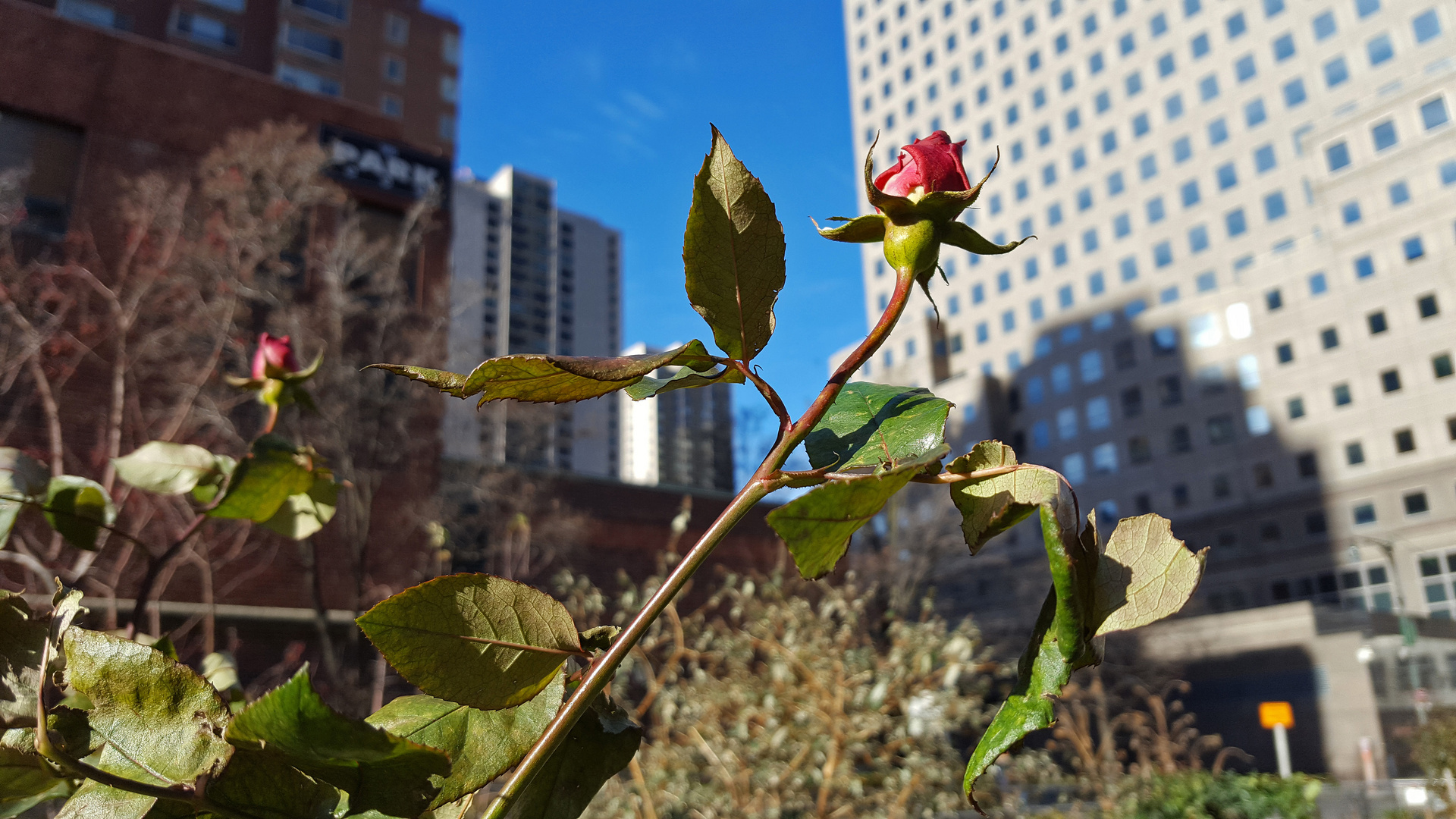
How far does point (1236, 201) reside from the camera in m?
27.8

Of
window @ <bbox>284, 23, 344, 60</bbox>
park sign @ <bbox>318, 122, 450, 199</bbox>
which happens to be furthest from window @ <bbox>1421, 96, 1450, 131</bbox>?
window @ <bbox>284, 23, 344, 60</bbox>

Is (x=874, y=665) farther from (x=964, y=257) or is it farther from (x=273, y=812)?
(x=964, y=257)

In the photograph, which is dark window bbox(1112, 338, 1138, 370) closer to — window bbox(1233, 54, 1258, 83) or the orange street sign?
window bbox(1233, 54, 1258, 83)

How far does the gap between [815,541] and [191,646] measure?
9606 mm

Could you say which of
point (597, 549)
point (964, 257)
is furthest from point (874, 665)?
point (964, 257)

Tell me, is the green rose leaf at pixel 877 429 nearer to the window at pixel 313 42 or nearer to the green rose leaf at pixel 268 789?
the green rose leaf at pixel 268 789

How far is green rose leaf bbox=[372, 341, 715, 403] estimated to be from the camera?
27 cm

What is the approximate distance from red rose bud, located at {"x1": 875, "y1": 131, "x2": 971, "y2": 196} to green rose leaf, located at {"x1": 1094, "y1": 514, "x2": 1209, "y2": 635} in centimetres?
13

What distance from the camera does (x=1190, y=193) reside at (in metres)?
28.9

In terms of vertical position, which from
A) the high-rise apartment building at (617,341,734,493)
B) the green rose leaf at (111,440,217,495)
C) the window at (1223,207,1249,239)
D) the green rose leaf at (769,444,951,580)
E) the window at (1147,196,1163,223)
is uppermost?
the window at (1147,196,1163,223)

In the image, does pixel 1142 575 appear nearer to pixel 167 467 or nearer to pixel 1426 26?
pixel 167 467

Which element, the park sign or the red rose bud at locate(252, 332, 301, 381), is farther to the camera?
the park sign

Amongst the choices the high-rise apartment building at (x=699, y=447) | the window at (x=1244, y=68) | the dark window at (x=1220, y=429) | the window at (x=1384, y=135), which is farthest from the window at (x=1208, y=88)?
the high-rise apartment building at (x=699, y=447)

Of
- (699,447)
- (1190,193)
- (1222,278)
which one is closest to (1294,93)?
(1190,193)
